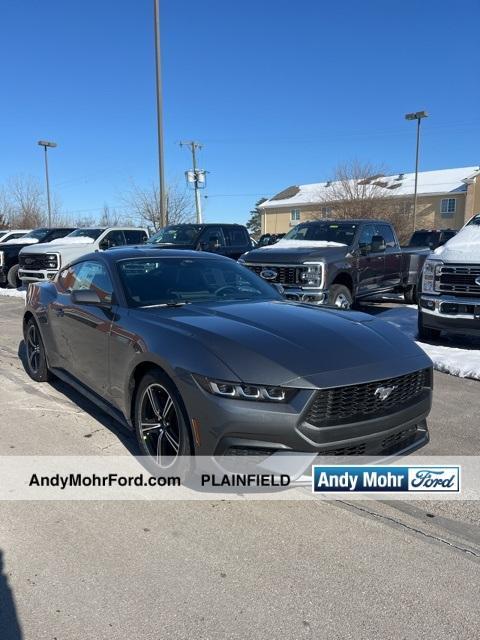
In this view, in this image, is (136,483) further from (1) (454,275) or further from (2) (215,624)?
(1) (454,275)

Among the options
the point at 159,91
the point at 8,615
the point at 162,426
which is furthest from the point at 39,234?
the point at 8,615

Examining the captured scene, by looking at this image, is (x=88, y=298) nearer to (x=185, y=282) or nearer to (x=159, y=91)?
(x=185, y=282)

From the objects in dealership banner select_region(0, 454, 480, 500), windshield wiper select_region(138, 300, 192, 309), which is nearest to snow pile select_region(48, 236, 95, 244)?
windshield wiper select_region(138, 300, 192, 309)

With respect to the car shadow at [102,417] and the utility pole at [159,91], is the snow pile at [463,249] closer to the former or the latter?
the car shadow at [102,417]

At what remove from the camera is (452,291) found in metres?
7.20

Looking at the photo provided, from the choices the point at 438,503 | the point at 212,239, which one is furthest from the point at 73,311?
the point at 212,239

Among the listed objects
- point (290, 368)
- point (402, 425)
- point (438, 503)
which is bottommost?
point (438, 503)

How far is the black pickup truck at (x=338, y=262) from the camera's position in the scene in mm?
8711

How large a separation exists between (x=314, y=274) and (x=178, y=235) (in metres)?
5.82

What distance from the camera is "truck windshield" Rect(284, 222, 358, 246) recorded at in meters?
10.1

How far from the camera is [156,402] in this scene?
3436 mm

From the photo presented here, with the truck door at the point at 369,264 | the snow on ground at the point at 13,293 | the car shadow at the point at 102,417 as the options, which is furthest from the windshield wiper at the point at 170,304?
the snow on ground at the point at 13,293

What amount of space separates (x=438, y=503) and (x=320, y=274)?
18.5ft

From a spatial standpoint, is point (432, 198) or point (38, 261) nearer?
point (38, 261)
